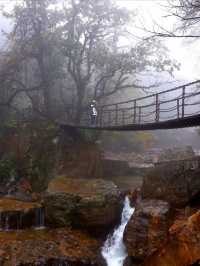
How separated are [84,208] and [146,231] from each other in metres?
3.34

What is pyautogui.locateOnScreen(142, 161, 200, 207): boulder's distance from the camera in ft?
37.3

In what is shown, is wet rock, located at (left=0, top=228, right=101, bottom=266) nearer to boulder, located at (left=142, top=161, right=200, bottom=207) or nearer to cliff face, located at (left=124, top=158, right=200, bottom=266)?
cliff face, located at (left=124, top=158, right=200, bottom=266)

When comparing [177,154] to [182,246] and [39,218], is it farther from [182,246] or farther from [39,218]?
[182,246]

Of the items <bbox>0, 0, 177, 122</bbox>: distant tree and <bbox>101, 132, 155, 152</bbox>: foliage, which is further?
<bbox>101, 132, 155, 152</bbox>: foliage

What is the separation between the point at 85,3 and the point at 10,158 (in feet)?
30.5

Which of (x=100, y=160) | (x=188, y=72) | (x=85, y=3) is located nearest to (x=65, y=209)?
(x=100, y=160)

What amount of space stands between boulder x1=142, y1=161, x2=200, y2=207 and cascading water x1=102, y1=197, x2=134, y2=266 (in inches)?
55.4

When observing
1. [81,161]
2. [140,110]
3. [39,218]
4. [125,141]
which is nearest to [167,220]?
[140,110]

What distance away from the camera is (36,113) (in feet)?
73.9

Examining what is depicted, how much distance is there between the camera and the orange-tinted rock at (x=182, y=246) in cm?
859

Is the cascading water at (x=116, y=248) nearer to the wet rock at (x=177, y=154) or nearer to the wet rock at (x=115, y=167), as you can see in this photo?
the wet rock at (x=177, y=154)

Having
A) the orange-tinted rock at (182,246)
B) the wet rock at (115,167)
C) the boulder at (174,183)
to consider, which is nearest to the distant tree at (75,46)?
the wet rock at (115,167)

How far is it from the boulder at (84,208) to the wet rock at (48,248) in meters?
0.46

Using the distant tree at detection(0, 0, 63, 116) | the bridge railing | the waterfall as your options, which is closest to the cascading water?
the waterfall
